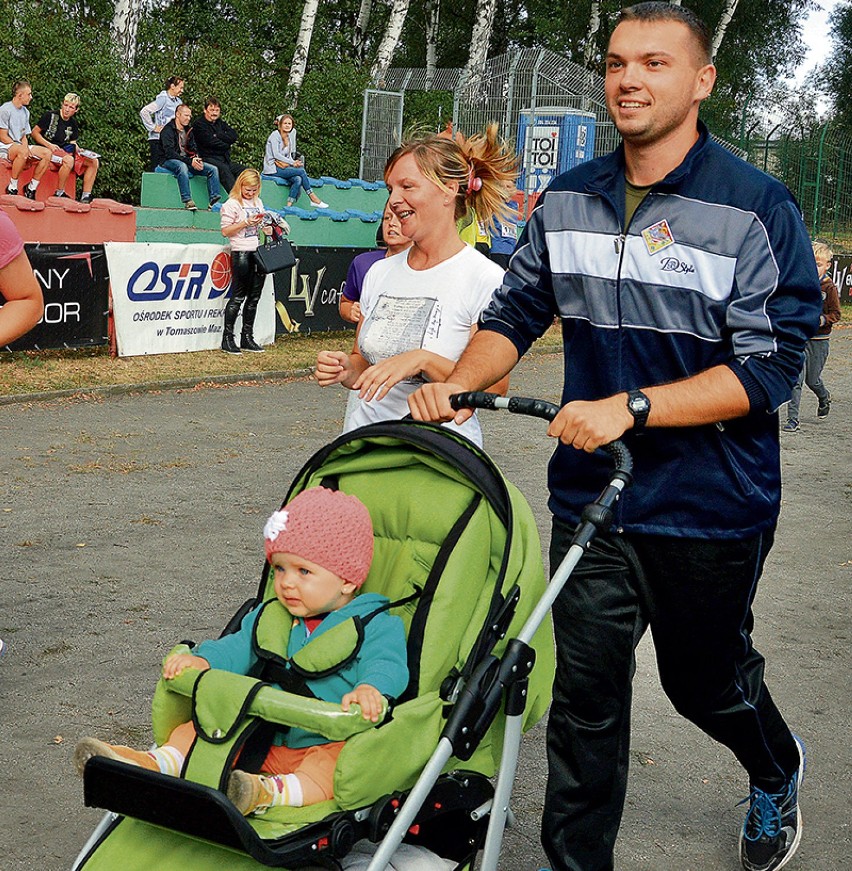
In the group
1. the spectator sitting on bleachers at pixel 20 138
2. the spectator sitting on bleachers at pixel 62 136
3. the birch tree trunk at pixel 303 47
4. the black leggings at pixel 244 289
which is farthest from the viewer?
the birch tree trunk at pixel 303 47

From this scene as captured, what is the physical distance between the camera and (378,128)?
33000 millimetres

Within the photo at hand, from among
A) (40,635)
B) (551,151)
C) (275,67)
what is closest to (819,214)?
(551,151)

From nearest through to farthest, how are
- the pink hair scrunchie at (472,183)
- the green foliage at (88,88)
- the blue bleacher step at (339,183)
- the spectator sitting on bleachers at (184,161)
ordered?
the pink hair scrunchie at (472,183) < the spectator sitting on bleachers at (184,161) < the blue bleacher step at (339,183) < the green foliage at (88,88)

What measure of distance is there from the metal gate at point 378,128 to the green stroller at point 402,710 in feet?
97.3

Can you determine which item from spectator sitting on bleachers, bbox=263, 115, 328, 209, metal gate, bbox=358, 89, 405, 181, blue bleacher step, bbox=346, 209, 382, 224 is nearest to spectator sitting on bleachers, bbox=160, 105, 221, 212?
spectator sitting on bleachers, bbox=263, 115, 328, 209

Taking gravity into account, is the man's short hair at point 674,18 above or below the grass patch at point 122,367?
above

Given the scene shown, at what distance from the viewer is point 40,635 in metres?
5.80

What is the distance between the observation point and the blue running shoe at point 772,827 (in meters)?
3.80

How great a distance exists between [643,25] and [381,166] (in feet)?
100

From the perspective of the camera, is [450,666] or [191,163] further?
[191,163]

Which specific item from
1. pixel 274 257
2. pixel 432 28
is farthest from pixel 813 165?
pixel 274 257

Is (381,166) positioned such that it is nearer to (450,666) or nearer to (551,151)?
(551,151)

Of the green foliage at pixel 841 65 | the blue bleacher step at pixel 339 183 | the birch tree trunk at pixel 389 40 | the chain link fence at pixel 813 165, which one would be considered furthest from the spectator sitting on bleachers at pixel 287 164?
the green foliage at pixel 841 65

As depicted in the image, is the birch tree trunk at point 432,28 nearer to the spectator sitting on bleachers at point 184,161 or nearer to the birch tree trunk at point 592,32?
the birch tree trunk at point 592,32
